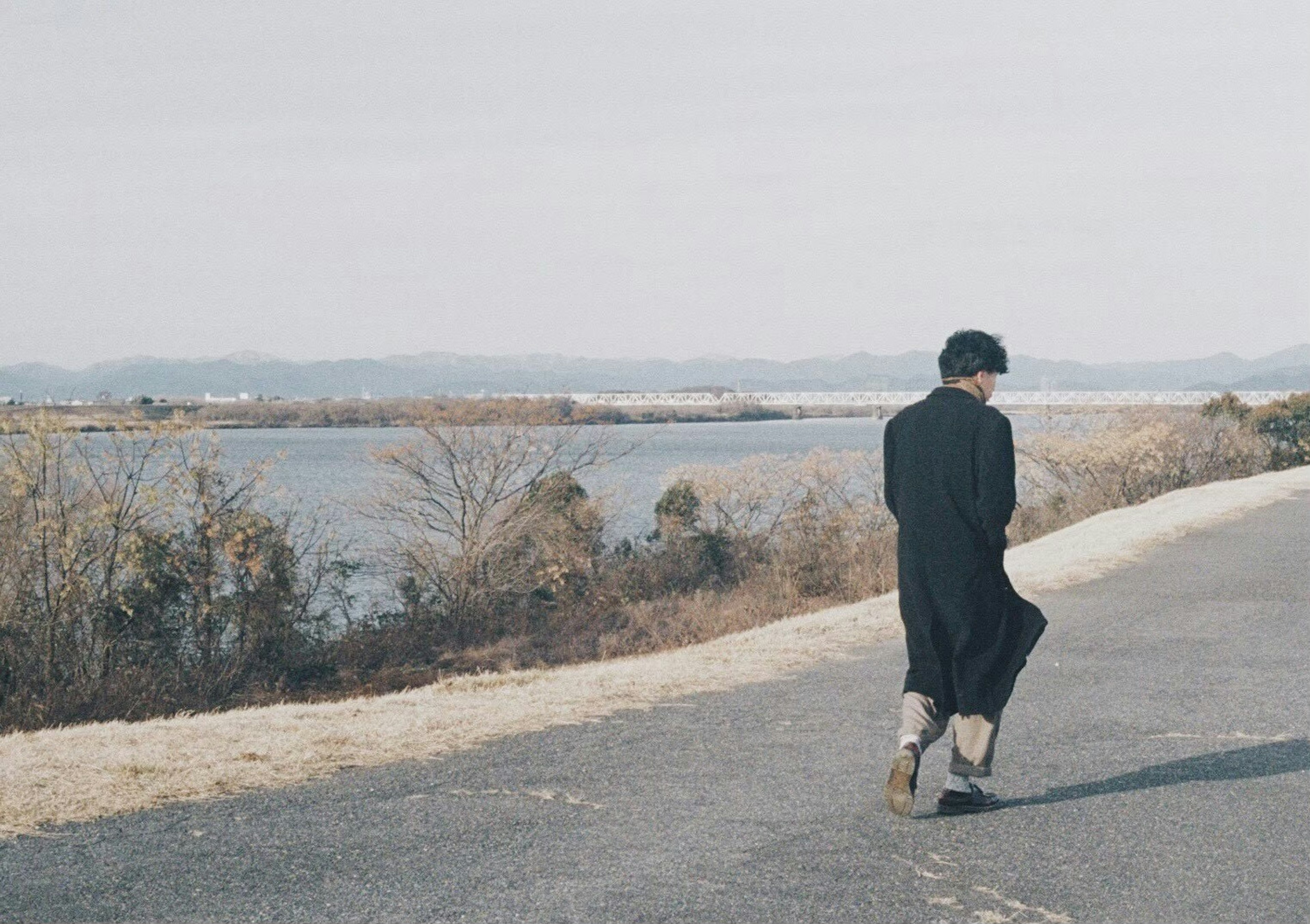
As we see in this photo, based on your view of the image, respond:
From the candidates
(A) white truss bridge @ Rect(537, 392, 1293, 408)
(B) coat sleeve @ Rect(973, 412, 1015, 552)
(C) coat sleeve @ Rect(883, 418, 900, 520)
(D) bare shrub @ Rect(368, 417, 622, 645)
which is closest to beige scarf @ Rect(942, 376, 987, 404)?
(B) coat sleeve @ Rect(973, 412, 1015, 552)

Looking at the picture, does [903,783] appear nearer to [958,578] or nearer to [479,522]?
[958,578]

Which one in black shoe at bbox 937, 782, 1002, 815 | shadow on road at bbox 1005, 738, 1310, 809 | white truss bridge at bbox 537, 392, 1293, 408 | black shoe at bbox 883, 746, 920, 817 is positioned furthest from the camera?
white truss bridge at bbox 537, 392, 1293, 408

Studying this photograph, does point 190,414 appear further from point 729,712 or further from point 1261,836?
point 1261,836

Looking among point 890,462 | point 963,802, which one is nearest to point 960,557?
point 890,462

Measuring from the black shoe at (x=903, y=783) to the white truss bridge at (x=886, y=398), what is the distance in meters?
21.5

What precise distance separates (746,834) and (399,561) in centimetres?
1881

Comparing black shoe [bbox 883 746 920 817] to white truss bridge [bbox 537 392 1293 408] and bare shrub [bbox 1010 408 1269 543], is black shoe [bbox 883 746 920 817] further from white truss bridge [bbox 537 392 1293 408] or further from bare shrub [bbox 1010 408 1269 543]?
bare shrub [bbox 1010 408 1269 543]

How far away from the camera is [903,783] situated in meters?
5.88

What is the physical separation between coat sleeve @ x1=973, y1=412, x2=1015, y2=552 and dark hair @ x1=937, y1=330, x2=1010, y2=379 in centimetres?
29

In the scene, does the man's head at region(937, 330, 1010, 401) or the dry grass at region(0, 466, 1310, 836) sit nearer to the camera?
the man's head at region(937, 330, 1010, 401)

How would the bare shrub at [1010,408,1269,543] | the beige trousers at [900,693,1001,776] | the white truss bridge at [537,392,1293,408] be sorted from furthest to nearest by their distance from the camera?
1. the white truss bridge at [537,392,1293,408]
2. the bare shrub at [1010,408,1269,543]
3. the beige trousers at [900,693,1001,776]

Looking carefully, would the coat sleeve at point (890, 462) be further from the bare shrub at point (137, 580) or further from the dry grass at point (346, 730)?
the bare shrub at point (137, 580)

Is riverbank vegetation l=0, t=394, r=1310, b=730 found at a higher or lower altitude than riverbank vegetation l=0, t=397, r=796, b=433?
lower

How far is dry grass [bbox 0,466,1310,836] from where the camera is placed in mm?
6570
